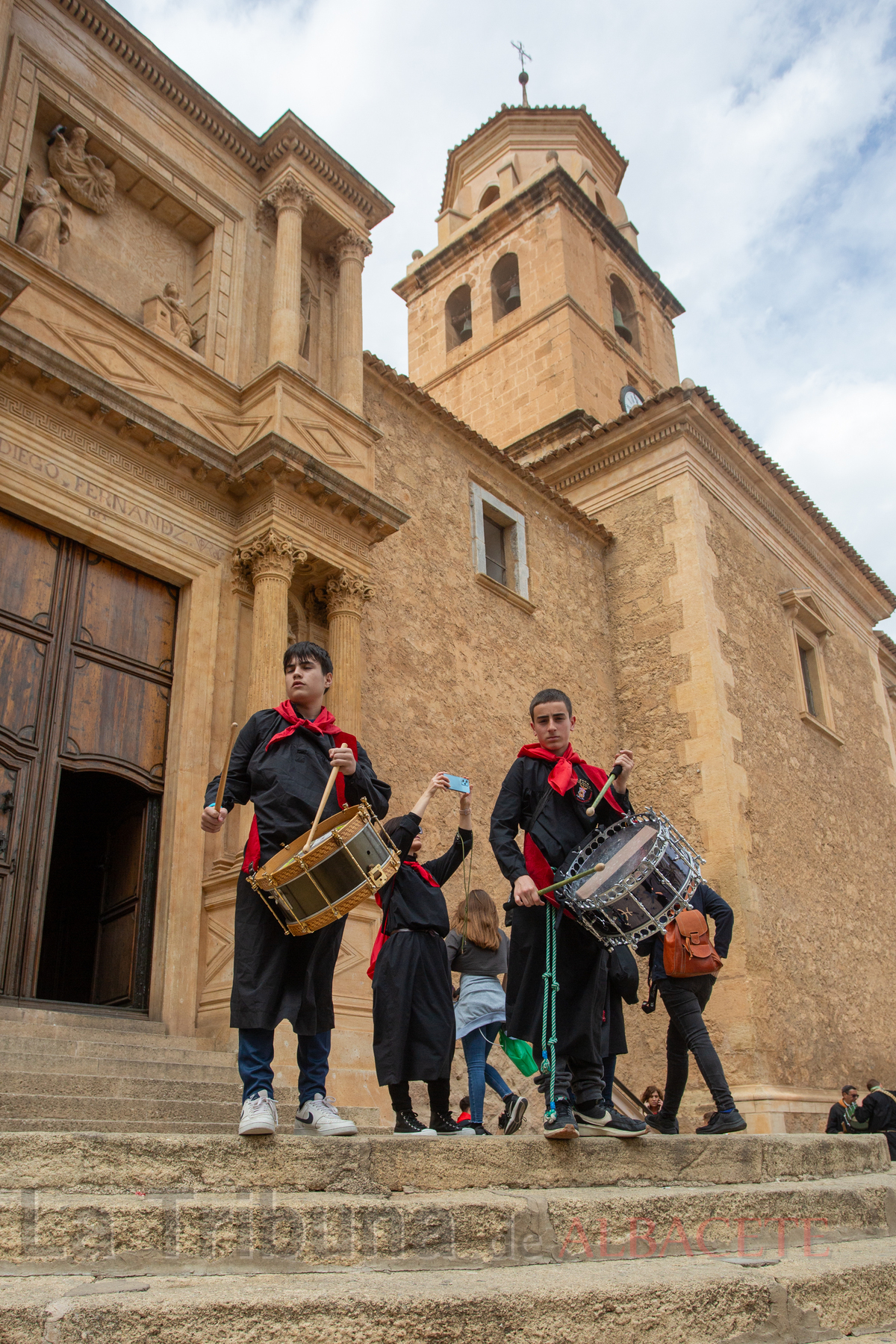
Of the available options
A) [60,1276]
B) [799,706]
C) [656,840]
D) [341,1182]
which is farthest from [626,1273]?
[799,706]

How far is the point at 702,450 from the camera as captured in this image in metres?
15.8

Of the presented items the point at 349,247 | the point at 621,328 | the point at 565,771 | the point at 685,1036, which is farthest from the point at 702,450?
the point at 565,771

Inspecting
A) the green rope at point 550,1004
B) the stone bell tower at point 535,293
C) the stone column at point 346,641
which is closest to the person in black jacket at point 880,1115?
the stone column at point 346,641

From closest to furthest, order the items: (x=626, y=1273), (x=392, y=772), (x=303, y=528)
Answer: (x=626, y=1273) < (x=303, y=528) < (x=392, y=772)

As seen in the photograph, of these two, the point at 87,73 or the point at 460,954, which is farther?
the point at 87,73

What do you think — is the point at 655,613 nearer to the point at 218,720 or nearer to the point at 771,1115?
the point at 771,1115

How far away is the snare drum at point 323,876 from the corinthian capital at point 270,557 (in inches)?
222

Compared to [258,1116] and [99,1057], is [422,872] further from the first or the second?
[99,1057]

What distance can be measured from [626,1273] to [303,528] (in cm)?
760

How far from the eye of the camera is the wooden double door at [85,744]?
7.43 m

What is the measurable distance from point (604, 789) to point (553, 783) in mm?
221

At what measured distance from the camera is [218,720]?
880 centimetres

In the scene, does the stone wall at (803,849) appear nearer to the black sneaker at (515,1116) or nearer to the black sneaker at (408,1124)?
the black sneaker at (515,1116)

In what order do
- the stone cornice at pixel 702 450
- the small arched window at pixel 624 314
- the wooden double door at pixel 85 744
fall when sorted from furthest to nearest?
1. the small arched window at pixel 624 314
2. the stone cornice at pixel 702 450
3. the wooden double door at pixel 85 744
